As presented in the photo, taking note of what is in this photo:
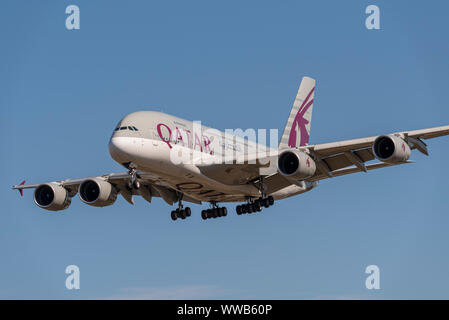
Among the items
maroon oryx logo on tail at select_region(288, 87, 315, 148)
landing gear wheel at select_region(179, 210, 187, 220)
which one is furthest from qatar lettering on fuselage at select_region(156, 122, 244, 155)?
maroon oryx logo on tail at select_region(288, 87, 315, 148)

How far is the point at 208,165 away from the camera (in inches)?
1655

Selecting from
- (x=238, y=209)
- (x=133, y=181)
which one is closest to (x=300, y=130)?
(x=238, y=209)

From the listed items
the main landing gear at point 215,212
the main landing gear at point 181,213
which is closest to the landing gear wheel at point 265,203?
the main landing gear at point 215,212

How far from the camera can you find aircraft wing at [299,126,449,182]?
128 ft

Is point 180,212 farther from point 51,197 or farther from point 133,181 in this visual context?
point 51,197

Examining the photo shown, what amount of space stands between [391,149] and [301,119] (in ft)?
55.8

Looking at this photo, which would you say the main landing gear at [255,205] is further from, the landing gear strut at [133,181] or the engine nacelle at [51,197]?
the engine nacelle at [51,197]

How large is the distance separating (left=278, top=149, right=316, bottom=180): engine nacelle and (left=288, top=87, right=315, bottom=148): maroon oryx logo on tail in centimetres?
1112

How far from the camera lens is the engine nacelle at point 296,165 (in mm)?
40312

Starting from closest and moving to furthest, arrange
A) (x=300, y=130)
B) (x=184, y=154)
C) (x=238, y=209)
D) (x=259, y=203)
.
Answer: (x=184, y=154) → (x=259, y=203) → (x=238, y=209) → (x=300, y=130)
